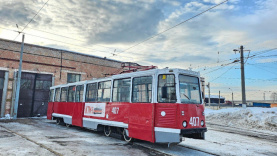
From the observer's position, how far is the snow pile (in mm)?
15761

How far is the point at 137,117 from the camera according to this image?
7.99 meters

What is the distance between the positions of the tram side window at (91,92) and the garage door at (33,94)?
13.0 m

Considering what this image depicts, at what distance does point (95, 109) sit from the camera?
1064 centimetres

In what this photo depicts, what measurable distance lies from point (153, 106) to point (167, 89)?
777mm

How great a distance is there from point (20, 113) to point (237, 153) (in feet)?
67.8

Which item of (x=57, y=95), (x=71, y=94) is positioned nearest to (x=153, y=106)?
(x=71, y=94)

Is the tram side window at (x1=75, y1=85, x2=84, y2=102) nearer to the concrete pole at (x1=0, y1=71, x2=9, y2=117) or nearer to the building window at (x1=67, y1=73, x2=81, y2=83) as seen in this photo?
the concrete pole at (x1=0, y1=71, x2=9, y2=117)

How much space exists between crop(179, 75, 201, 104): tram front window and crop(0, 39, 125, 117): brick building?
45.9 feet

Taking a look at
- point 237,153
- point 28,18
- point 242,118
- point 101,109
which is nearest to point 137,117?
point 101,109

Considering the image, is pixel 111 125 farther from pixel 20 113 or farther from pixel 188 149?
pixel 20 113

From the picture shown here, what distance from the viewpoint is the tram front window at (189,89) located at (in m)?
7.45

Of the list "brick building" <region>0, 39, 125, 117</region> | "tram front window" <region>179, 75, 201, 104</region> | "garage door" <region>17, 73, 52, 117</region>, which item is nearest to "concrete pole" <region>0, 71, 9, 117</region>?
"brick building" <region>0, 39, 125, 117</region>

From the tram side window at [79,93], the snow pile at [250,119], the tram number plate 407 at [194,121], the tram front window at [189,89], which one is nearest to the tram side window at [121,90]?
the tram front window at [189,89]

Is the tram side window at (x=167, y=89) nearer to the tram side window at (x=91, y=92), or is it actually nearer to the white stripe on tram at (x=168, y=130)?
the white stripe on tram at (x=168, y=130)
